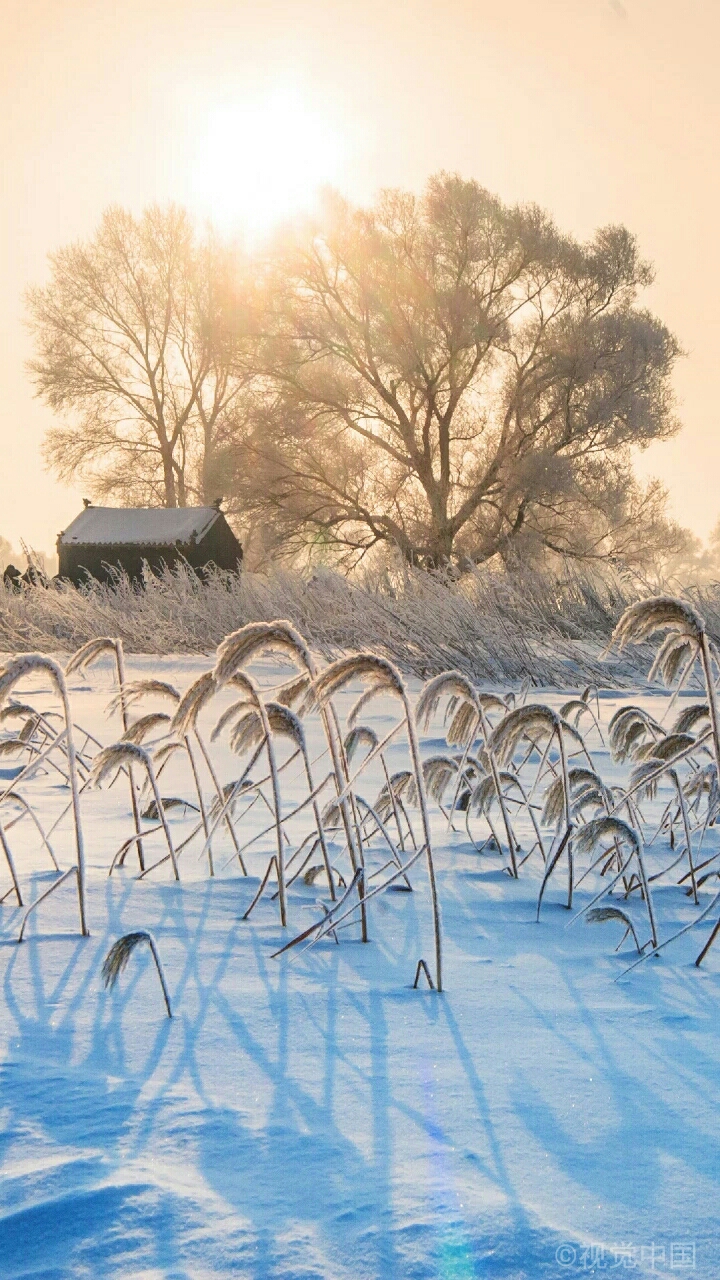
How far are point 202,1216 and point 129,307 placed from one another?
37.1 meters

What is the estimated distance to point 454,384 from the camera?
28.7m

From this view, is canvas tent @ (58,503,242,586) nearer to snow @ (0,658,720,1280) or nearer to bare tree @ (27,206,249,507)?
bare tree @ (27,206,249,507)

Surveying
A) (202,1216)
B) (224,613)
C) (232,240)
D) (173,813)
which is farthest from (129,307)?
Answer: (202,1216)

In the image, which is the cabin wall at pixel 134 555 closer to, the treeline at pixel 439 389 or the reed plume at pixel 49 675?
the treeline at pixel 439 389

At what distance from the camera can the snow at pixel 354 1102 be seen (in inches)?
39.2

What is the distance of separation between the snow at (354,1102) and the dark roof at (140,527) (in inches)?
980

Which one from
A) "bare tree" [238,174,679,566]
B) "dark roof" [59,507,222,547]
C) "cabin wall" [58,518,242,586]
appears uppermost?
"bare tree" [238,174,679,566]

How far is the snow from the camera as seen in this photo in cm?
99

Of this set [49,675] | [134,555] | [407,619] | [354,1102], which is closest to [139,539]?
[134,555]

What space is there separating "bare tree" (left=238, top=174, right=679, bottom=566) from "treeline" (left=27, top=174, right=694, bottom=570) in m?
0.05

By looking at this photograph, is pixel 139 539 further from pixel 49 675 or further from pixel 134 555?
pixel 49 675

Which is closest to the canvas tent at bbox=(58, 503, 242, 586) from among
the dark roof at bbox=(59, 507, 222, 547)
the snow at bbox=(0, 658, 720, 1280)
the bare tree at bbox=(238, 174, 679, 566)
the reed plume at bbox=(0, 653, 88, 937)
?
the dark roof at bbox=(59, 507, 222, 547)

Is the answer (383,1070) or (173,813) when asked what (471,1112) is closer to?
(383,1070)

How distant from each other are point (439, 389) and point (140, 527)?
8.93 meters
